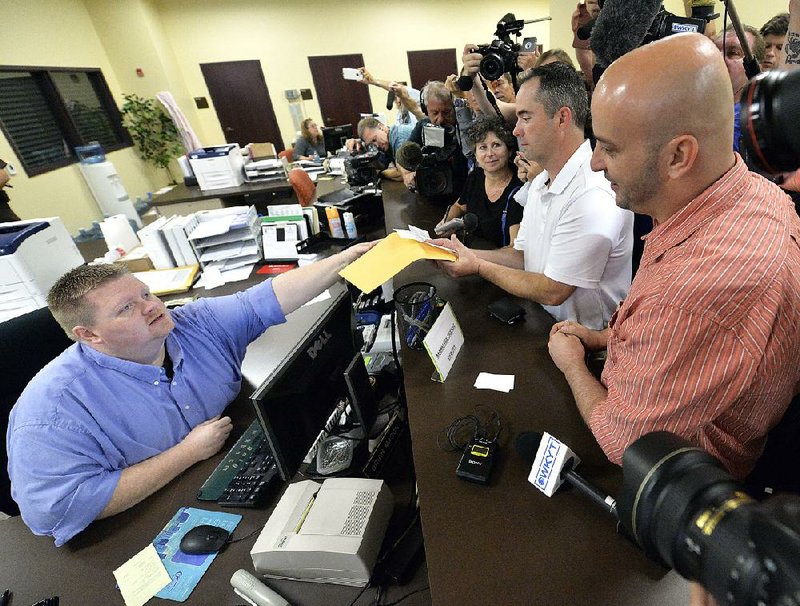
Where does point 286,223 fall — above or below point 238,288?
above

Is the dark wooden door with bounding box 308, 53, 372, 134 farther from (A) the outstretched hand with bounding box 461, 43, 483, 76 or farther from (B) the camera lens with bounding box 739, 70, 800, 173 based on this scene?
(B) the camera lens with bounding box 739, 70, 800, 173

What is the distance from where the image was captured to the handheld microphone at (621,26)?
1.28 metres

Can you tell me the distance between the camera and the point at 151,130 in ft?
21.7

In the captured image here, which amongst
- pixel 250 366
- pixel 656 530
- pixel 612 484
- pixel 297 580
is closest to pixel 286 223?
pixel 250 366

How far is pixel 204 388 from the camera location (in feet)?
4.19

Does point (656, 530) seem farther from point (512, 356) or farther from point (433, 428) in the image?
point (512, 356)

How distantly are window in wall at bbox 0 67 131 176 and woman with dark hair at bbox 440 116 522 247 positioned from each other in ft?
17.8

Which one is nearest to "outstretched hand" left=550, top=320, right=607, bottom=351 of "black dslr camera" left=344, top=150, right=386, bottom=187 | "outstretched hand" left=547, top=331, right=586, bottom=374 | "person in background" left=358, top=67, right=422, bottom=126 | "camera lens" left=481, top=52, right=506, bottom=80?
"outstretched hand" left=547, top=331, right=586, bottom=374

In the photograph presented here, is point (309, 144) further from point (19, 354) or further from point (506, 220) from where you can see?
point (19, 354)

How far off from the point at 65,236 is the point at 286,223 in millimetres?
1261

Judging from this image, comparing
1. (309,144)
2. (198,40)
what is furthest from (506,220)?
(198,40)

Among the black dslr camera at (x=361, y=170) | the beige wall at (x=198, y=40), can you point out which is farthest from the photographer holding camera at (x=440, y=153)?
the beige wall at (x=198, y=40)

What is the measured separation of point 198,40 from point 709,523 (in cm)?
875

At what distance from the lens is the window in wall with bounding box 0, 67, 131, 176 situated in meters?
4.70
